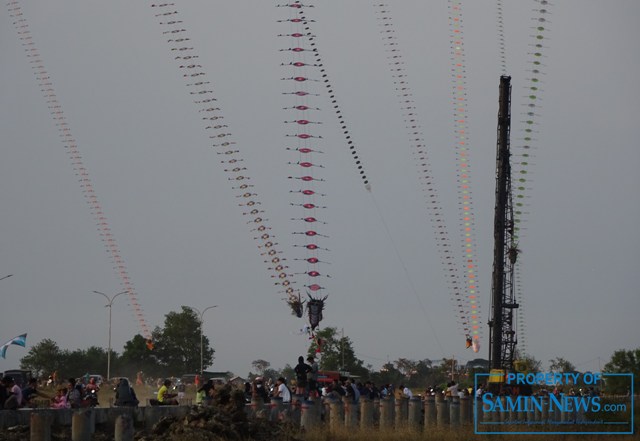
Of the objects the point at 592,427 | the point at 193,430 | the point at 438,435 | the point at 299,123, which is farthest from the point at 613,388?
the point at 193,430

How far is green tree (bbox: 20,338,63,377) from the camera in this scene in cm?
15500

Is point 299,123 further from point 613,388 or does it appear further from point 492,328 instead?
point 613,388

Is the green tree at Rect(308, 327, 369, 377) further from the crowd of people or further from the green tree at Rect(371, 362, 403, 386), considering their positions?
the crowd of people

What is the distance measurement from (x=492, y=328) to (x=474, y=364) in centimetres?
4716

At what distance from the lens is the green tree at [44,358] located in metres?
155

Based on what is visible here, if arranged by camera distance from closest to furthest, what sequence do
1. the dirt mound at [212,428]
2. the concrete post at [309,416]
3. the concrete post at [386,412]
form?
the dirt mound at [212,428] < the concrete post at [309,416] < the concrete post at [386,412]

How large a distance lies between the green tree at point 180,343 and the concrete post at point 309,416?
107 metres

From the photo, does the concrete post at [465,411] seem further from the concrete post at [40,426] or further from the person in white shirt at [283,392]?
the concrete post at [40,426]

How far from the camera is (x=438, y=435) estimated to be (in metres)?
47.6

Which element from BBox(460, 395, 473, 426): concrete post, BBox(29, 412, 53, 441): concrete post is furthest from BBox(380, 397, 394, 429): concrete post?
BBox(29, 412, 53, 441): concrete post

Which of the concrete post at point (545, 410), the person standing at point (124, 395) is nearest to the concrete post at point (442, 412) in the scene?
the concrete post at point (545, 410)

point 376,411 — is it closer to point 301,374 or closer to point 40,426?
point 301,374

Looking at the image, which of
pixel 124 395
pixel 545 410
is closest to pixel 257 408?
pixel 124 395

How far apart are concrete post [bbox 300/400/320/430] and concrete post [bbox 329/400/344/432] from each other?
53 centimetres
